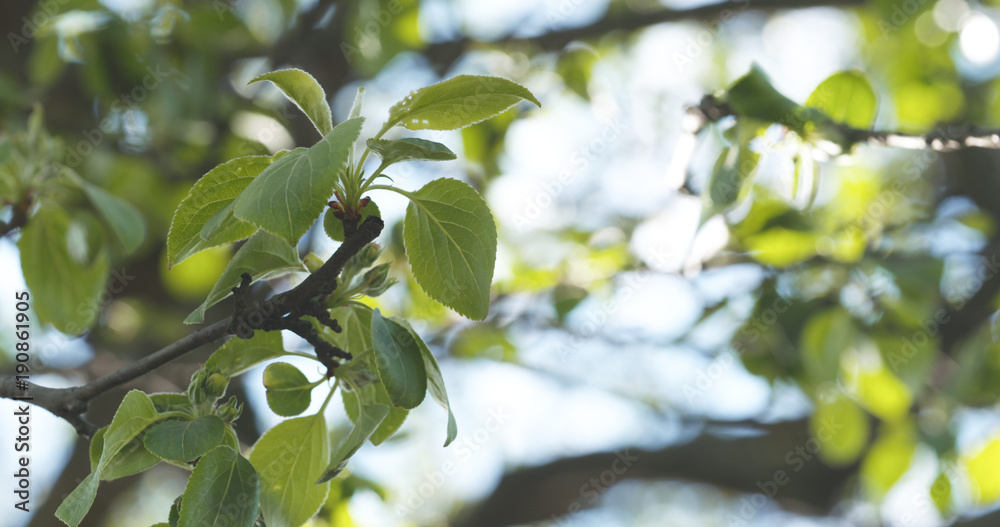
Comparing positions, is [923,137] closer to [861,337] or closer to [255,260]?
[255,260]

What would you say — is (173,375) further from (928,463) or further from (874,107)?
(928,463)

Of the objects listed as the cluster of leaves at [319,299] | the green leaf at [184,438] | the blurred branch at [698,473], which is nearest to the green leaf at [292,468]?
the cluster of leaves at [319,299]

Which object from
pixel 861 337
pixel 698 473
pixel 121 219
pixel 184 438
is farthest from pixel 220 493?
pixel 698 473

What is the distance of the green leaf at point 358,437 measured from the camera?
552 mm

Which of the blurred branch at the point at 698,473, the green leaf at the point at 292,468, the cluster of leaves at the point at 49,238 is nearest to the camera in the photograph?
the green leaf at the point at 292,468

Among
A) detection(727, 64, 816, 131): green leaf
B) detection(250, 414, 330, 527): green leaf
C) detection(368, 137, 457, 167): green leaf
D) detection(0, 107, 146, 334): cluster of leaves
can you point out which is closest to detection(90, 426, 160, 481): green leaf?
detection(250, 414, 330, 527): green leaf

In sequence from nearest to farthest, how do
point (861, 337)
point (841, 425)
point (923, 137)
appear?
point (923, 137)
point (861, 337)
point (841, 425)

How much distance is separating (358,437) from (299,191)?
0.75 ft

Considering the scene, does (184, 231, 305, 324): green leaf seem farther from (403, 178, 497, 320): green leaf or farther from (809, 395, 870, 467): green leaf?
(809, 395, 870, 467): green leaf

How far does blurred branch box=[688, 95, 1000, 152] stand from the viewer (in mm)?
862

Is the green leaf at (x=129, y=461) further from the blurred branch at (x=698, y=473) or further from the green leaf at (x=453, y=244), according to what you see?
the blurred branch at (x=698, y=473)

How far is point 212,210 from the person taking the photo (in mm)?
558

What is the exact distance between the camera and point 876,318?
166 cm

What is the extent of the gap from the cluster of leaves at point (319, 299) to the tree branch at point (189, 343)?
0.03 metres
